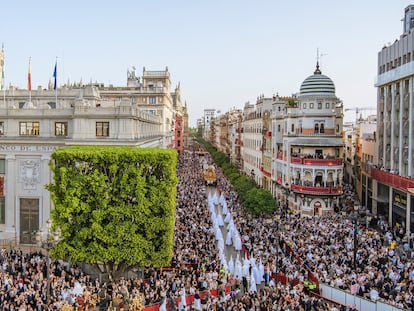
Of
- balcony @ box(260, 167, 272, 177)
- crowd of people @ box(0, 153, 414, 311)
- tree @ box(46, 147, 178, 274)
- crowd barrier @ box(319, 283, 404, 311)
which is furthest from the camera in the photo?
balcony @ box(260, 167, 272, 177)

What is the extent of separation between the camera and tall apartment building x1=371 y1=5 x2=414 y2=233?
135 feet

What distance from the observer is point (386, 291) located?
24.5 metres

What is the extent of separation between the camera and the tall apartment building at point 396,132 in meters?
41.1

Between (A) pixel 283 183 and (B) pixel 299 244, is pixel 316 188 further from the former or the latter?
(B) pixel 299 244

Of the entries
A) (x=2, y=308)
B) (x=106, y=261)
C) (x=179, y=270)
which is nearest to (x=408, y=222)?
(x=179, y=270)

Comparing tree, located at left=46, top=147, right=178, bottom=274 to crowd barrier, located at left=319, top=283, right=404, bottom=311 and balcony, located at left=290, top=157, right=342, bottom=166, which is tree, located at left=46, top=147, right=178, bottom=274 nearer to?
crowd barrier, located at left=319, top=283, right=404, bottom=311

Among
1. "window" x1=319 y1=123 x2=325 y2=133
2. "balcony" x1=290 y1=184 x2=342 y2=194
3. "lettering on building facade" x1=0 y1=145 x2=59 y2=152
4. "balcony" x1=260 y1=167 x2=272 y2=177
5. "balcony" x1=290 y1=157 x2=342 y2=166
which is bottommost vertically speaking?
"balcony" x1=290 y1=184 x2=342 y2=194

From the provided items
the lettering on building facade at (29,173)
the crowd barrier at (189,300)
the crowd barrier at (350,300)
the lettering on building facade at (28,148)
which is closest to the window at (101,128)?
the lettering on building facade at (28,148)

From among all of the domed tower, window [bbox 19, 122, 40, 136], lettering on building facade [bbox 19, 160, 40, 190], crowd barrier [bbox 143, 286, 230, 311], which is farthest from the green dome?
crowd barrier [bbox 143, 286, 230, 311]

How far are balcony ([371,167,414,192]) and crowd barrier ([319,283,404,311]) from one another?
17923mm

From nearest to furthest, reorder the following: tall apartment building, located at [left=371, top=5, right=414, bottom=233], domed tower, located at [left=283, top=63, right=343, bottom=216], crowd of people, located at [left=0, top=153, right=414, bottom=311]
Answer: crowd of people, located at [left=0, top=153, right=414, bottom=311] < tall apartment building, located at [left=371, top=5, right=414, bottom=233] < domed tower, located at [left=283, top=63, right=343, bottom=216]

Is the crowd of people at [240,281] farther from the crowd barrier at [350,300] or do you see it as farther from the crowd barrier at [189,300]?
the crowd barrier at [350,300]

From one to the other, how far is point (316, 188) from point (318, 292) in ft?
82.9

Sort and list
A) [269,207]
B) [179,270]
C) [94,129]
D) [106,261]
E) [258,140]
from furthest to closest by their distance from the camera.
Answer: [258,140] < [269,207] < [94,129] < [179,270] < [106,261]
